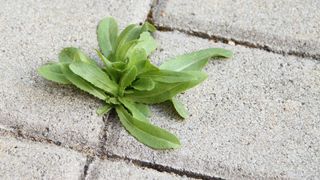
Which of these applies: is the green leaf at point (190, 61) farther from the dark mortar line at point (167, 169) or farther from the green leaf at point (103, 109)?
the dark mortar line at point (167, 169)

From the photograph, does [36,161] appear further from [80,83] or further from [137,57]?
[137,57]

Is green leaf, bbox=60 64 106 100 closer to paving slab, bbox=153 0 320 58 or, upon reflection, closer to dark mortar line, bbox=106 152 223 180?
dark mortar line, bbox=106 152 223 180

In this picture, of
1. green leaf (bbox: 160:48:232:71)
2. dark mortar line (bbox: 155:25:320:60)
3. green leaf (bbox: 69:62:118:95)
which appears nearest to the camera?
green leaf (bbox: 69:62:118:95)

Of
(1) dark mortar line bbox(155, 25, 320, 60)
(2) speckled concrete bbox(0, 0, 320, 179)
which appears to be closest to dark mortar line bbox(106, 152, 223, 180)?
(2) speckled concrete bbox(0, 0, 320, 179)

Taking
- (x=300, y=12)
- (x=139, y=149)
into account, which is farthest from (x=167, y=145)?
(x=300, y=12)

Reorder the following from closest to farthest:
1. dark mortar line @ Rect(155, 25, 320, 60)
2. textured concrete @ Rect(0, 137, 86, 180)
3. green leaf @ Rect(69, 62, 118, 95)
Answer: textured concrete @ Rect(0, 137, 86, 180), green leaf @ Rect(69, 62, 118, 95), dark mortar line @ Rect(155, 25, 320, 60)

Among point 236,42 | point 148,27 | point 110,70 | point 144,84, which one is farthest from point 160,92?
point 236,42

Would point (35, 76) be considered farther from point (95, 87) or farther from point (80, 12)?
point (80, 12)

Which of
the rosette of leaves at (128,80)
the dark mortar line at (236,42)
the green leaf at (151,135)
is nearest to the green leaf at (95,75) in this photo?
the rosette of leaves at (128,80)
